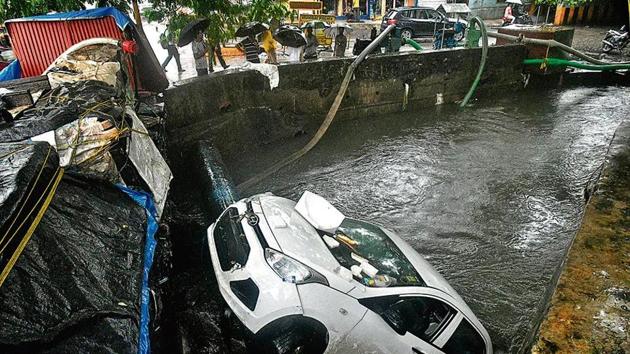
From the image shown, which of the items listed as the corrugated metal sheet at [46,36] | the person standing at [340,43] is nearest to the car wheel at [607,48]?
the person standing at [340,43]

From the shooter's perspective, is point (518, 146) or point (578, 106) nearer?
point (518, 146)

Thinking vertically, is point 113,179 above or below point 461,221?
above

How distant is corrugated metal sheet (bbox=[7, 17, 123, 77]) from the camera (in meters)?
6.09

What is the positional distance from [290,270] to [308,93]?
23.0ft

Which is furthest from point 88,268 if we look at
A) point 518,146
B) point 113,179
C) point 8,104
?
point 518,146

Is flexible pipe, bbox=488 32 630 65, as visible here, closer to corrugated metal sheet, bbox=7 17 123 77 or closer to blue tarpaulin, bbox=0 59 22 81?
corrugated metal sheet, bbox=7 17 123 77

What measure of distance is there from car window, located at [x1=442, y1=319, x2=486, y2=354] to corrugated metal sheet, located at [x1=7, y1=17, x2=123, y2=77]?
22.6 ft

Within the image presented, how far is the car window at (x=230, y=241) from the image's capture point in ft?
11.2

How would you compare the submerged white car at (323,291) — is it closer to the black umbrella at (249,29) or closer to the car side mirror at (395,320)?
the car side mirror at (395,320)

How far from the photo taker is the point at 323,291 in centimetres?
308

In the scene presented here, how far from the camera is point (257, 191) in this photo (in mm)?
7066

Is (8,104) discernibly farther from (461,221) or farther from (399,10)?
(399,10)

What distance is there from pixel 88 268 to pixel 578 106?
45.3ft

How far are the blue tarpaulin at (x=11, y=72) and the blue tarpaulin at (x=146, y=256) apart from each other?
4.78 m
